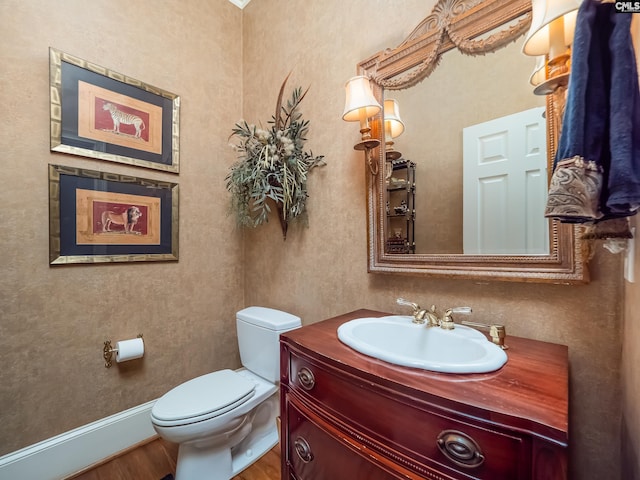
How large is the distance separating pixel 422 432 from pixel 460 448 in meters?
0.08

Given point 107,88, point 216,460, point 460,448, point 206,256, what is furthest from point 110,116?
point 460,448

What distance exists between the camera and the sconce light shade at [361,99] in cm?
127

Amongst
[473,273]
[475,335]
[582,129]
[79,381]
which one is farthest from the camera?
[79,381]

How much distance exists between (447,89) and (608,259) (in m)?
0.82

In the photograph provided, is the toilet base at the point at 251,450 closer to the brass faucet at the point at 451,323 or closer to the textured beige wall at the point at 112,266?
the textured beige wall at the point at 112,266

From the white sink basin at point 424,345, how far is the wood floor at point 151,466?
1.00 meters

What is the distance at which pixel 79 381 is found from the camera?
1.50 meters

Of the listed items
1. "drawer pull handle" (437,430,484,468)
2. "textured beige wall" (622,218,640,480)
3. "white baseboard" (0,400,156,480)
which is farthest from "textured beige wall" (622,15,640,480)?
"white baseboard" (0,400,156,480)

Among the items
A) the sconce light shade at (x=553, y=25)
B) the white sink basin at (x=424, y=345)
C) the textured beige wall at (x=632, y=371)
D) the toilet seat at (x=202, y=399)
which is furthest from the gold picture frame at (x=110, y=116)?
the textured beige wall at (x=632, y=371)

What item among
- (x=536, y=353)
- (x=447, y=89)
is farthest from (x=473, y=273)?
(x=447, y=89)

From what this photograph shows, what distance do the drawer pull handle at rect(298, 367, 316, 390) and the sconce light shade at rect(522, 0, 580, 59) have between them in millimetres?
1215

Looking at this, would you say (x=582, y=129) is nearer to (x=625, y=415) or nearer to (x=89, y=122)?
(x=625, y=415)

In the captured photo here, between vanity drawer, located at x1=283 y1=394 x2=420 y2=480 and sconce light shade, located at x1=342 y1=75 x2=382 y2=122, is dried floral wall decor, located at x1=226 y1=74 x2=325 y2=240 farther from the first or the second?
vanity drawer, located at x1=283 y1=394 x2=420 y2=480

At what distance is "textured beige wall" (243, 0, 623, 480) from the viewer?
34.2 inches
